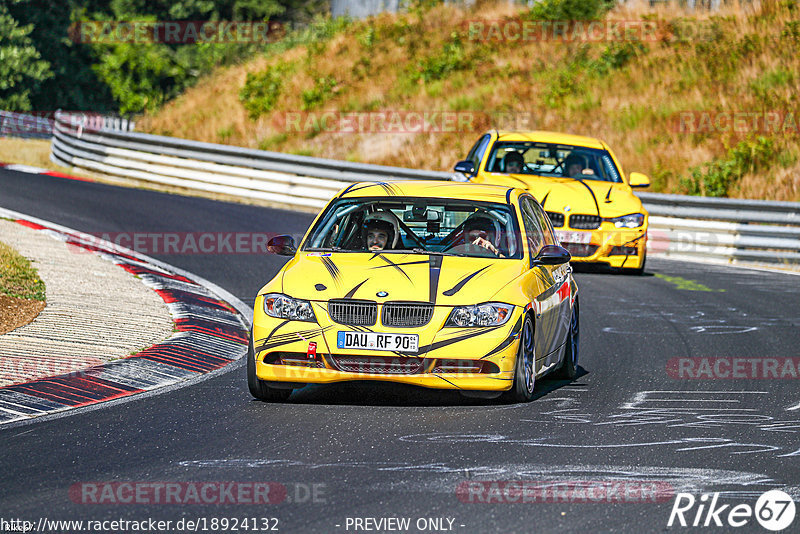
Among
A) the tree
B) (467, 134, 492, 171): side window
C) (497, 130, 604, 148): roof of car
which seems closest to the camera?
(467, 134, 492, 171): side window

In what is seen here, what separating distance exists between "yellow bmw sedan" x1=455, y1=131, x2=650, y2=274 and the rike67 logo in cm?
1047

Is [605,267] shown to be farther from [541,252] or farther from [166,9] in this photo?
[166,9]

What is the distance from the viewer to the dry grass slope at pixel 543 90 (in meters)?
27.4

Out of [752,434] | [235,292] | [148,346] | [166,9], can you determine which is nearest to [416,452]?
[752,434]

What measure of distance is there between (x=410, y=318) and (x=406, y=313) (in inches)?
1.6

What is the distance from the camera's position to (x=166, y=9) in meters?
58.3

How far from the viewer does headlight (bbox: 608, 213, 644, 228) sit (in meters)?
16.8

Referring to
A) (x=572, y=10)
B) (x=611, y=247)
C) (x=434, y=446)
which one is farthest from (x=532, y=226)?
(x=572, y=10)

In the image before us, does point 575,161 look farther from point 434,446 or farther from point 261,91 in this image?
point 261,91

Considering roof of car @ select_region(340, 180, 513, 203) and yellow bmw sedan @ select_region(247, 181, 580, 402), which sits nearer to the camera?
yellow bmw sedan @ select_region(247, 181, 580, 402)

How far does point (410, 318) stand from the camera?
827 cm

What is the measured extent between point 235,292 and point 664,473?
8263mm

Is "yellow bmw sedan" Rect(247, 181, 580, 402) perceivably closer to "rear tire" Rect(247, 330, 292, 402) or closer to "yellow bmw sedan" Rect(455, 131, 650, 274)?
"rear tire" Rect(247, 330, 292, 402)

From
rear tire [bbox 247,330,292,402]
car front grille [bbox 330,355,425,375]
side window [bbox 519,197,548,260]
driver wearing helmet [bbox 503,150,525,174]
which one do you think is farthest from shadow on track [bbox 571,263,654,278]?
car front grille [bbox 330,355,425,375]
